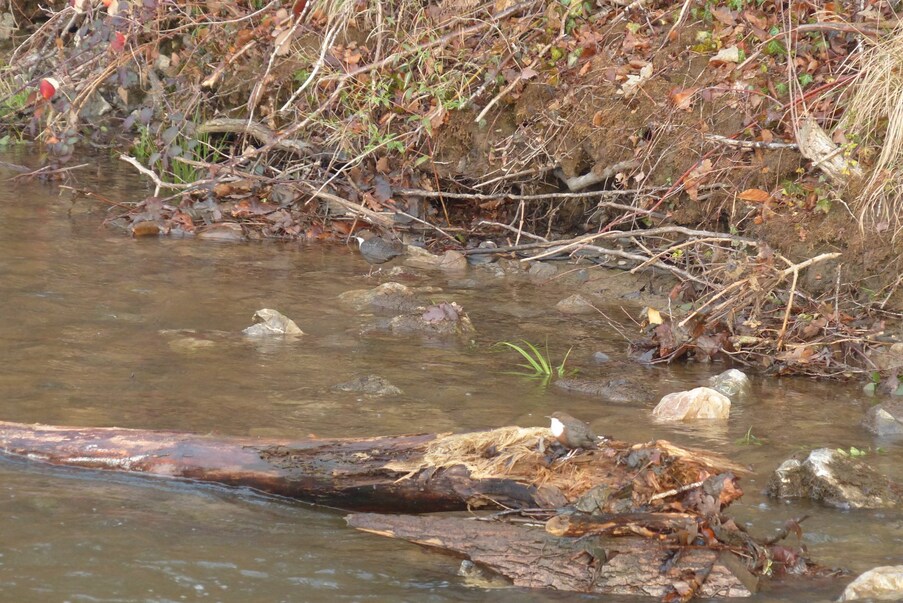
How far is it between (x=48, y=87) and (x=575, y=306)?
435 centimetres

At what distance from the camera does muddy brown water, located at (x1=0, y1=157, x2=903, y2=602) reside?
104 inches

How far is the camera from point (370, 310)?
208 inches

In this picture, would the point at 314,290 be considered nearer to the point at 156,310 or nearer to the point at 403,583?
the point at 156,310

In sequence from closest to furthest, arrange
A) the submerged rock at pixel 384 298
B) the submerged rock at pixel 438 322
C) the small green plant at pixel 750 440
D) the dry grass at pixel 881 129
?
the small green plant at pixel 750 440, the dry grass at pixel 881 129, the submerged rock at pixel 438 322, the submerged rock at pixel 384 298

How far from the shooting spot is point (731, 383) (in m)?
4.36

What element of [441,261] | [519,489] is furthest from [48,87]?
[519,489]

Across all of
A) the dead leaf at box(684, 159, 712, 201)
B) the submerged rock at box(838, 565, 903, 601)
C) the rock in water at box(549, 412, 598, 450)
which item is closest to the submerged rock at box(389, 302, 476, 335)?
the dead leaf at box(684, 159, 712, 201)

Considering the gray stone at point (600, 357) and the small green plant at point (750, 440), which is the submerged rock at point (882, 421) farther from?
the gray stone at point (600, 357)

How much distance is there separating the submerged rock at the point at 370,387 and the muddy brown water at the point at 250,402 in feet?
0.19

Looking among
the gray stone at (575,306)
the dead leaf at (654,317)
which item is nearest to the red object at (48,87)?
the gray stone at (575,306)

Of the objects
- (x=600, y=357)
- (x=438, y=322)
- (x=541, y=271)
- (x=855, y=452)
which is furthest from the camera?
(x=541, y=271)

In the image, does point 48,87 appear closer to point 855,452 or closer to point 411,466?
point 411,466

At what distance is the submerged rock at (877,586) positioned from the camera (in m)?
2.55

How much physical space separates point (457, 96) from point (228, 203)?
173 centimetres
